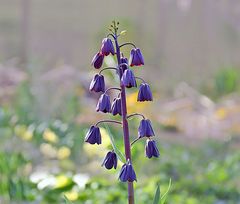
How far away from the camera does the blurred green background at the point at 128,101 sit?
16.9 feet

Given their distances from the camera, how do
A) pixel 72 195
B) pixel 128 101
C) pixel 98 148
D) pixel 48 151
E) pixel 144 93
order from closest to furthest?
pixel 144 93 < pixel 72 195 < pixel 98 148 < pixel 48 151 < pixel 128 101

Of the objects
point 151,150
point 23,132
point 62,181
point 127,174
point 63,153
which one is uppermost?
point 23,132

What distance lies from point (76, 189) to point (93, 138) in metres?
2.15

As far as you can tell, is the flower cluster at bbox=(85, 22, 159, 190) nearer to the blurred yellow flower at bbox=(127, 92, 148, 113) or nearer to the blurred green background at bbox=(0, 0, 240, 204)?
the blurred green background at bbox=(0, 0, 240, 204)

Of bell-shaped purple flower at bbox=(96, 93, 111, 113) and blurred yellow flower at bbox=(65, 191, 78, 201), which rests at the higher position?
blurred yellow flower at bbox=(65, 191, 78, 201)

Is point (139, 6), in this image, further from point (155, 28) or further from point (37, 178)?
point (37, 178)

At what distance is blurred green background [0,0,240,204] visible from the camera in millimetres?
5144

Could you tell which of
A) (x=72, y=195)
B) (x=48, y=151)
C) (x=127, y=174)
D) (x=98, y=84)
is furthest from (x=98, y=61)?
(x=48, y=151)

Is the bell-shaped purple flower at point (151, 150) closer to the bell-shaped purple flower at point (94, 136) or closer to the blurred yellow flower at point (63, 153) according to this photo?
the bell-shaped purple flower at point (94, 136)

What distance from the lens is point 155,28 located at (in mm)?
14570

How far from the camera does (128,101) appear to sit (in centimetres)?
894

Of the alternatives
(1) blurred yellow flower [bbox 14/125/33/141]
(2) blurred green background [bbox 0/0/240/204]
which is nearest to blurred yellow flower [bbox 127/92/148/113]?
(2) blurred green background [bbox 0/0/240/204]

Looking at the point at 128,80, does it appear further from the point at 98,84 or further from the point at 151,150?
the point at 151,150

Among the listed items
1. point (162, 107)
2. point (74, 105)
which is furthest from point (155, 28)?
point (74, 105)
